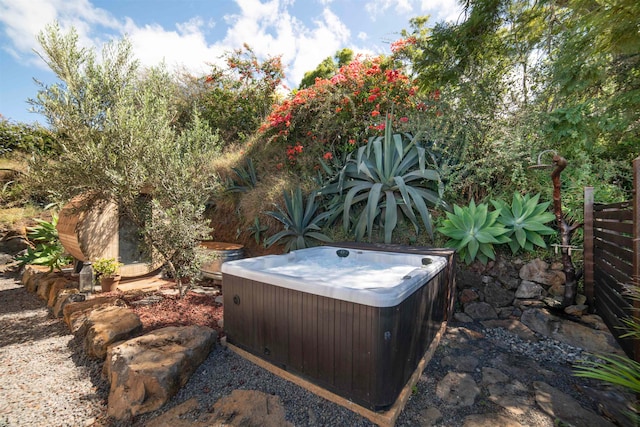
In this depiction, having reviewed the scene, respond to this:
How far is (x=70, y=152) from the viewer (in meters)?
2.51

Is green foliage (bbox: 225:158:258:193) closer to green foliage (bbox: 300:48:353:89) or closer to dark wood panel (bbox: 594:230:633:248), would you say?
dark wood panel (bbox: 594:230:633:248)

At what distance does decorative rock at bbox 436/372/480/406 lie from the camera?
1711 millimetres

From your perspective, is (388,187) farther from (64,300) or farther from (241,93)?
(241,93)

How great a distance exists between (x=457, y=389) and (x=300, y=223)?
2647 millimetres

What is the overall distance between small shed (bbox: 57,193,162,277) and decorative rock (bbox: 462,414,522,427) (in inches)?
133

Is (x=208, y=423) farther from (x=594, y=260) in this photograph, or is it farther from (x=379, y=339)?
(x=594, y=260)

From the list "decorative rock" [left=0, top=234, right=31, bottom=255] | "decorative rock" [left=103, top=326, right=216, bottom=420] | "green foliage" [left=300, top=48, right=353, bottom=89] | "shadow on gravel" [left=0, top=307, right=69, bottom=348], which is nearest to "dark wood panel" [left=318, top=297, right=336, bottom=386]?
"decorative rock" [left=103, top=326, right=216, bottom=420]

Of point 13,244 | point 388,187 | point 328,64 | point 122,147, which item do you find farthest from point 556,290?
point 328,64

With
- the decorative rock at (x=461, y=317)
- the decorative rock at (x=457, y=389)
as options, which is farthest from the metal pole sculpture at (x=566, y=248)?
the decorative rock at (x=457, y=389)

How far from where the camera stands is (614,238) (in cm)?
217

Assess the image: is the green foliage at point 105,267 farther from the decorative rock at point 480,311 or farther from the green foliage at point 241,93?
the green foliage at point 241,93

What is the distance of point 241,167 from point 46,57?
10.5ft

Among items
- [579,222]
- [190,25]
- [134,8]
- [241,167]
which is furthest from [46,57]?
[579,222]

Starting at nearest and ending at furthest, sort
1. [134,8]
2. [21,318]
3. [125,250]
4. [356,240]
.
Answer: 1. [21,318]
2. [134,8]
3. [356,240]
4. [125,250]
